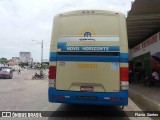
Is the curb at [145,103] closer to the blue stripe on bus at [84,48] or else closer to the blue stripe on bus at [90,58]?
the blue stripe on bus at [90,58]

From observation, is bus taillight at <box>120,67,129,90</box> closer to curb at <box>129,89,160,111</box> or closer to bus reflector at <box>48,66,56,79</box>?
curb at <box>129,89,160,111</box>

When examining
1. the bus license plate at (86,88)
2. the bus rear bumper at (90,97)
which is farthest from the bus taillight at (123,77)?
the bus license plate at (86,88)

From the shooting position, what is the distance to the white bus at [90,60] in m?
11.0

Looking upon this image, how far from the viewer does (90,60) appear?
36.5 feet

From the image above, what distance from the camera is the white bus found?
11039 mm

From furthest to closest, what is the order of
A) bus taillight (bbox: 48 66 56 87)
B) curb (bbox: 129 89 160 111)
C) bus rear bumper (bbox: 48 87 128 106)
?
1. curb (bbox: 129 89 160 111)
2. bus taillight (bbox: 48 66 56 87)
3. bus rear bumper (bbox: 48 87 128 106)

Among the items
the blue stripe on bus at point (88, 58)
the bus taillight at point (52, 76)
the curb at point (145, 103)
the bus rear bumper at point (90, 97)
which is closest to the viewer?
the bus rear bumper at point (90, 97)

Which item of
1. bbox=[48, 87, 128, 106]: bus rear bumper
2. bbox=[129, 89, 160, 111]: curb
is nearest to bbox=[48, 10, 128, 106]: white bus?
bbox=[48, 87, 128, 106]: bus rear bumper

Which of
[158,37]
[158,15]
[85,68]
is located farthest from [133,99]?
[85,68]

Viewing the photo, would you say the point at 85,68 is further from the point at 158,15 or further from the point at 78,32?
the point at 158,15

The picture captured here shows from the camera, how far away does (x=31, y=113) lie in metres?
12.2

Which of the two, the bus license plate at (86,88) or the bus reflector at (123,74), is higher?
the bus reflector at (123,74)

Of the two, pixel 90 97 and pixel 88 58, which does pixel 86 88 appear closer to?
pixel 90 97

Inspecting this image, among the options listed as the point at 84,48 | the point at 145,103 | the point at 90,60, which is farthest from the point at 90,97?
the point at 145,103
